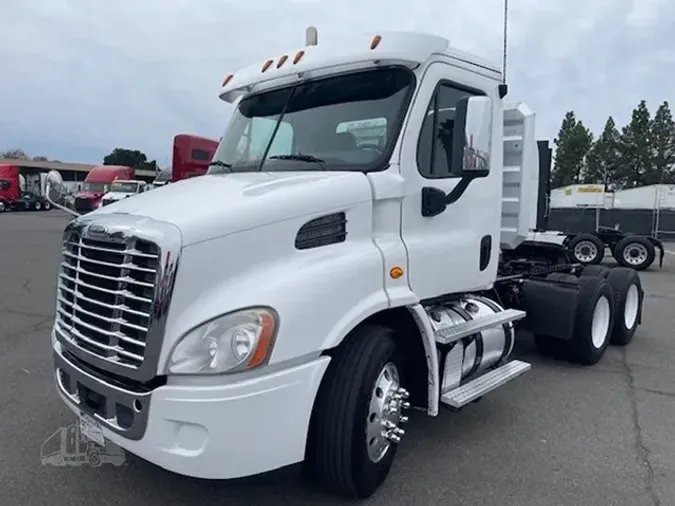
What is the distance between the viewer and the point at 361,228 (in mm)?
3254

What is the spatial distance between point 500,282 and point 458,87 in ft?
7.84

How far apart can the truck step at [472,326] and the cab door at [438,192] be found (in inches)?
10.0

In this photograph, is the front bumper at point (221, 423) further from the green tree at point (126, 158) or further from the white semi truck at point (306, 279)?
the green tree at point (126, 158)

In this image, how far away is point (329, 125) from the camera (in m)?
3.68

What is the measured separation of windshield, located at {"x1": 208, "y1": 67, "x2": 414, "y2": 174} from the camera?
11.5 ft

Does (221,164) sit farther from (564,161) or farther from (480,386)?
(564,161)

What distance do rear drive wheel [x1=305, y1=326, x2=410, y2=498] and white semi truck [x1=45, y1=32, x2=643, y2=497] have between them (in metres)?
0.01

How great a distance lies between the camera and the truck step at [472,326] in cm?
371

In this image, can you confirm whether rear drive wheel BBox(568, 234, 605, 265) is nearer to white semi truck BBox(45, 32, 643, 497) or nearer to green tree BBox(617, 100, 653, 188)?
white semi truck BBox(45, 32, 643, 497)

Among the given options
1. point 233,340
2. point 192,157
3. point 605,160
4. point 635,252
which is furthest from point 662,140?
point 233,340

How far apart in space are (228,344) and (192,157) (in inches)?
124

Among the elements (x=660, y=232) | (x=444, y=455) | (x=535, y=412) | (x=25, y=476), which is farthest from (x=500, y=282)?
(x=660, y=232)

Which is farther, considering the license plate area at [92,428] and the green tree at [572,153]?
the green tree at [572,153]

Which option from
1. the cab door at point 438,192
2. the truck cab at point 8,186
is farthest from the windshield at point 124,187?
the cab door at point 438,192
